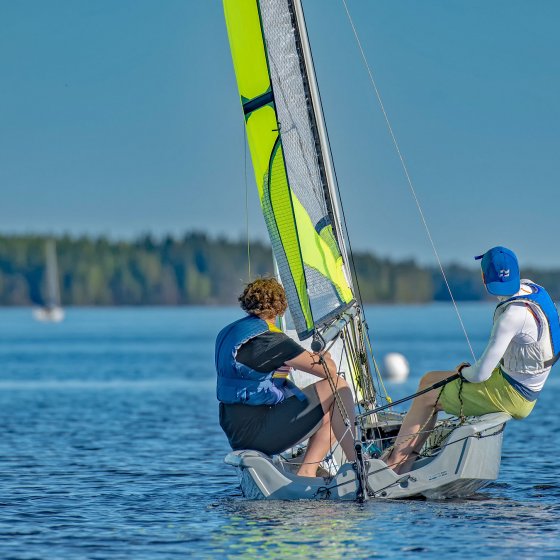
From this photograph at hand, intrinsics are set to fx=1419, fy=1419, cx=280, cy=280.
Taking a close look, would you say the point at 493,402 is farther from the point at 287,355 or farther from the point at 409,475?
the point at 287,355

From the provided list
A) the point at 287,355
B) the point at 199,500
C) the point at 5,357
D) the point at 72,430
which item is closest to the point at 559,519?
the point at 287,355

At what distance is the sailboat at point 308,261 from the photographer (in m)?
11.2

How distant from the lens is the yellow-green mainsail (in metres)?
11.8

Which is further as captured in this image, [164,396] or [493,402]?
[164,396]

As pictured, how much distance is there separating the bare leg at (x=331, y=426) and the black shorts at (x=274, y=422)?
0.05 metres

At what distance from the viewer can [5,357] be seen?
52781 millimetres

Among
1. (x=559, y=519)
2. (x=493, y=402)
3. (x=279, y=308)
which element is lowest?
(x=559, y=519)

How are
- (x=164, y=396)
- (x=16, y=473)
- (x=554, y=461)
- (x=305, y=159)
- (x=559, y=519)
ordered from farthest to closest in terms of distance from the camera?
(x=164, y=396) < (x=554, y=461) < (x=16, y=473) < (x=305, y=159) < (x=559, y=519)

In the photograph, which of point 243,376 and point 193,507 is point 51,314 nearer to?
point 193,507

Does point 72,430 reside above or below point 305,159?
below

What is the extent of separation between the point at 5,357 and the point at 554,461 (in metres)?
39.4

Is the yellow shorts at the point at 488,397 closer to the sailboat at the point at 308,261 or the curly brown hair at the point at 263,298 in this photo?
the sailboat at the point at 308,261

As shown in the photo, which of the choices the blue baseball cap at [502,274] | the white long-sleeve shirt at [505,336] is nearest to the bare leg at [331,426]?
the white long-sleeve shirt at [505,336]

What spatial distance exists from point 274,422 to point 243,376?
0.45 metres
